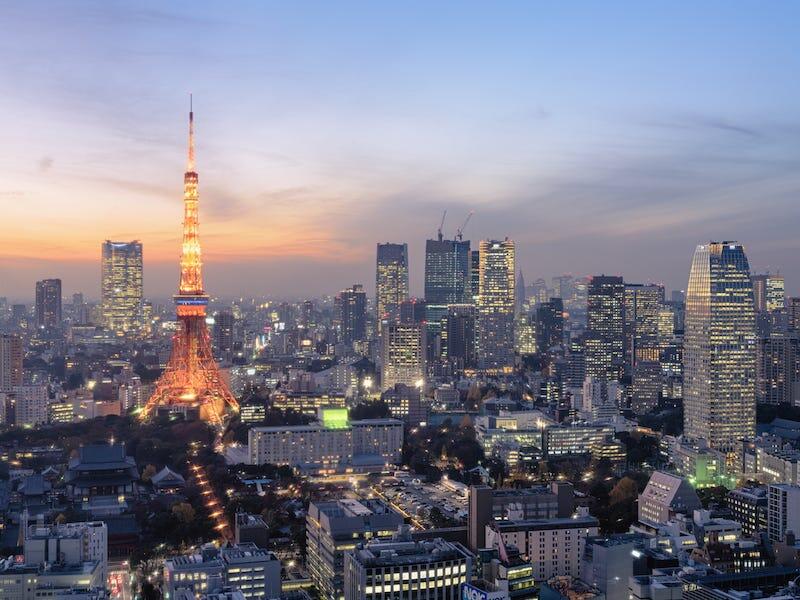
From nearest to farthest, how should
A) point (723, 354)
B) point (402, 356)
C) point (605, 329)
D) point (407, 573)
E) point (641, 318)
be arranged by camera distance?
1. point (407, 573)
2. point (723, 354)
3. point (402, 356)
4. point (605, 329)
5. point (641, 318)

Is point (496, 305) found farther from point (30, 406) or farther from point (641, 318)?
point (30, 406)

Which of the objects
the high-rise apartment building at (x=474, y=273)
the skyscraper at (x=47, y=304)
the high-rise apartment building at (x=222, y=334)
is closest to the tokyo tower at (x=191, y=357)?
the high-rise apartment building at (x=222, y=334)

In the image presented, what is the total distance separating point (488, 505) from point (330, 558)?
2684mm

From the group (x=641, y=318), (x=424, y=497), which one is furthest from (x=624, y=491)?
(x=641, y=318)

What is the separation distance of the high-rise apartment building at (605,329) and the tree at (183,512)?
2322 centimetres

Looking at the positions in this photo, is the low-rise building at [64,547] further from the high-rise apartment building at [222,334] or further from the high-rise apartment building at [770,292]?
the high-rise apartment building at [770,292]

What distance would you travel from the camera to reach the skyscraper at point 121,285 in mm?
57656

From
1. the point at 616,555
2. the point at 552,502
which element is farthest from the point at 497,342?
the point at 616,555

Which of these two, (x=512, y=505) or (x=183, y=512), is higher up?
(x=512, y=505)

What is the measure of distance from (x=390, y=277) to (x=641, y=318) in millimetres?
18589

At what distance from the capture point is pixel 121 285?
58.2 meters

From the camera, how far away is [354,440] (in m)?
24.0

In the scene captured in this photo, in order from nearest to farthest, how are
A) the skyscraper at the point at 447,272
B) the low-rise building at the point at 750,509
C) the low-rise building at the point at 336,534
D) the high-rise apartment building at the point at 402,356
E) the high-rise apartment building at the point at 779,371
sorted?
the low-rise building at the point at 336,534 → the low-rise building at the point at 750,509 → the high-rise apartment building at the point at 779,371 → the high-rise apartment building at the point at 402,356 → the skyscraper at the point at 447,272

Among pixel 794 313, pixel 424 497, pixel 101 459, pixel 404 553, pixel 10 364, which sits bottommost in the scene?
pixel 424 497
